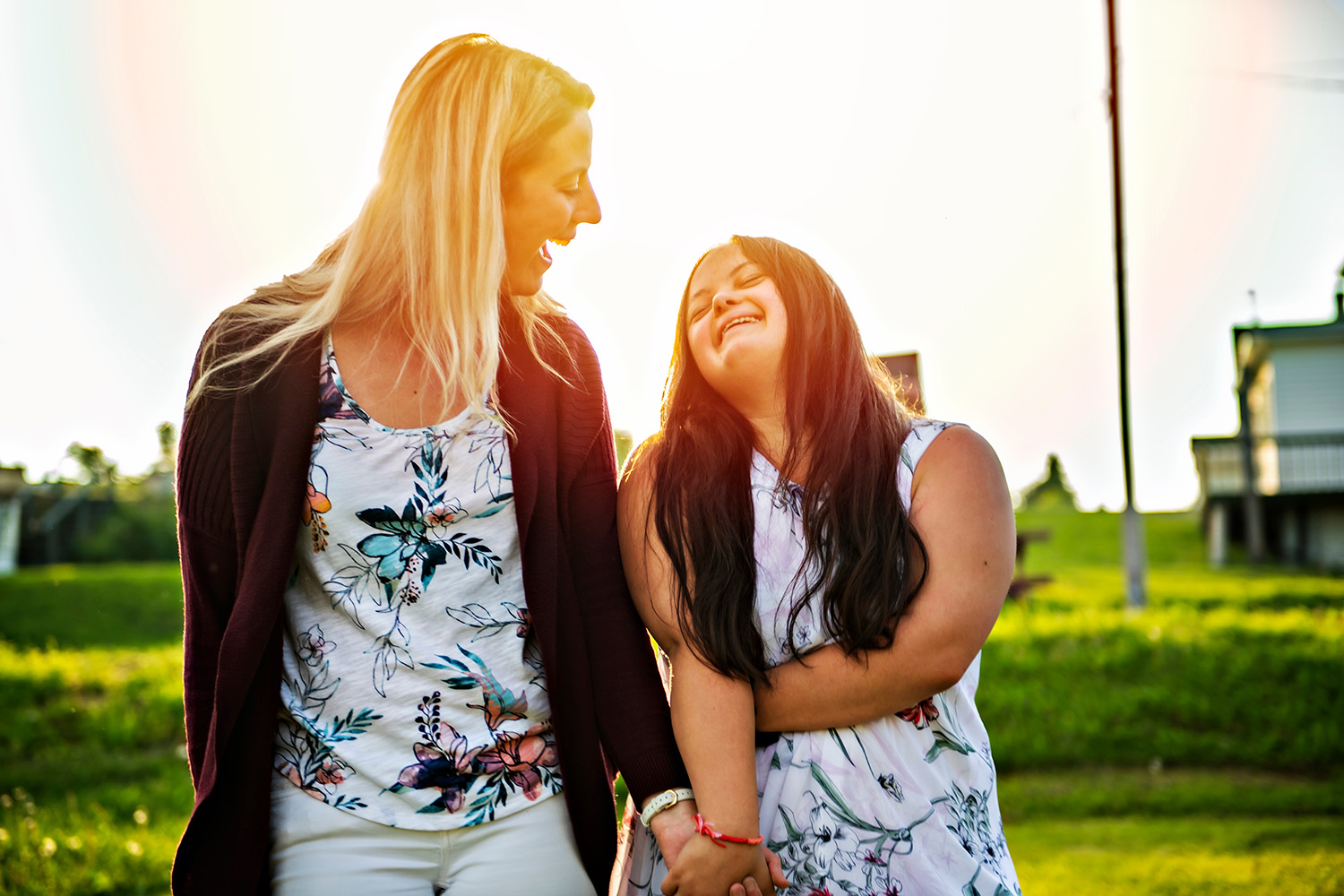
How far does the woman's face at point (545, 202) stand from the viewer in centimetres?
198

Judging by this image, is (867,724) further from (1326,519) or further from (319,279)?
(1326,519)

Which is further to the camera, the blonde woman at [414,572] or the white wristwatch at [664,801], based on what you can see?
the white wristwatch at [664,801]

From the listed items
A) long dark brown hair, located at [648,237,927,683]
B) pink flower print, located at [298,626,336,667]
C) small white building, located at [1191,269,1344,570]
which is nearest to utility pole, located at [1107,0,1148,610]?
long dark brown hair, located at [648,237,927,683]

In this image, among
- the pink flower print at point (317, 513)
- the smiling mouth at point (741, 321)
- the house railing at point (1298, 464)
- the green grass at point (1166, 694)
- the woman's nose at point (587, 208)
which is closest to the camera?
the pink flower print at point (317, 513)

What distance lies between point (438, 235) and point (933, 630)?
1.16m

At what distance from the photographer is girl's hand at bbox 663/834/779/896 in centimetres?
178

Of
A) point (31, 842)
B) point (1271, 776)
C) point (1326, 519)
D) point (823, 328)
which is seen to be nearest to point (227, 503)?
point (823, 328)

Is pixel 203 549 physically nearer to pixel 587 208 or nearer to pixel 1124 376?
pixel 587 208

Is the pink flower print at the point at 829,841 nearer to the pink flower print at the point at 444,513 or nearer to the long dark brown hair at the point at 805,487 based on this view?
the long dark brown hair at the point at 805,487

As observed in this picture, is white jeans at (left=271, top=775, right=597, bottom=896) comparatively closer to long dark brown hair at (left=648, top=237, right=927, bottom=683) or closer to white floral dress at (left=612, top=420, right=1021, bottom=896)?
white floral dress at (left=612, top=420, right=1021, bottom=896)

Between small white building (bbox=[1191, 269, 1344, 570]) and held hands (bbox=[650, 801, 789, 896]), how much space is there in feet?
66.4

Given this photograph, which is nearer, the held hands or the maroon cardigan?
the maroon cardigan

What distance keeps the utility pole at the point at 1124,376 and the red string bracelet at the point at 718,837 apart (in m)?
9.75

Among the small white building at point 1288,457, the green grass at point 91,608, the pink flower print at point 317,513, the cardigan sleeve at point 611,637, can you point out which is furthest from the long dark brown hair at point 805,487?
the small white building at point 1288,457
